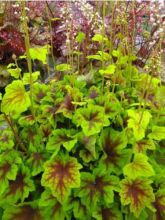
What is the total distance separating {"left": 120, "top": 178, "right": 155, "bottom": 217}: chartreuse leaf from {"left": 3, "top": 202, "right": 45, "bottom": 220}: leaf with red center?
334 mm

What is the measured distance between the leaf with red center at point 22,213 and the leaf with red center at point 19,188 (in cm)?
4

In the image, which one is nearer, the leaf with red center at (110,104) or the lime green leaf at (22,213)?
the lime green leaf at (22,213)

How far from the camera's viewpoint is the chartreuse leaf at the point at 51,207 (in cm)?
150

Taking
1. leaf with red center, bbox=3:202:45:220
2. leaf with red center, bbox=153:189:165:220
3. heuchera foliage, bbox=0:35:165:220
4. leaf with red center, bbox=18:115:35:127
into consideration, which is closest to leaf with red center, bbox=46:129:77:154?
heuchera foliage, bbox=0:35:165:220

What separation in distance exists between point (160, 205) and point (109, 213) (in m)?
0.20

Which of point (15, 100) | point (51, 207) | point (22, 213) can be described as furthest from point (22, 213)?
point (15, 100)

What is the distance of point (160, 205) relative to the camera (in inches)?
60.6

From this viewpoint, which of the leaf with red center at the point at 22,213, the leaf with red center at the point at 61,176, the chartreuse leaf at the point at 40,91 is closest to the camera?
the leaf with red center at the point at 61,176

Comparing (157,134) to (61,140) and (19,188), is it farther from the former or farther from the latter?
(19,188)

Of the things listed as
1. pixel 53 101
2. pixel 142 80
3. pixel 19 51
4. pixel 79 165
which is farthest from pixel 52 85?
pixel 19 51

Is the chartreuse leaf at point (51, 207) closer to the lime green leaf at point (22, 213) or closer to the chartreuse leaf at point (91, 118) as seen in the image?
the lime green leaf at point (22, 213)

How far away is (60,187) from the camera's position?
1.42 metres

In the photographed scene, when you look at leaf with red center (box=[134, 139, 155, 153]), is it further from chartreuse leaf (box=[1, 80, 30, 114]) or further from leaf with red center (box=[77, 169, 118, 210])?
chartreuse leaf (box=[1, 80, 30, 114])

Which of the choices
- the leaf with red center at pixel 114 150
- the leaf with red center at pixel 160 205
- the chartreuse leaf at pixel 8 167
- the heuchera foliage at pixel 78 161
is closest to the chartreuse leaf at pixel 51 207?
the heuchera foliage at pixel 78 161
